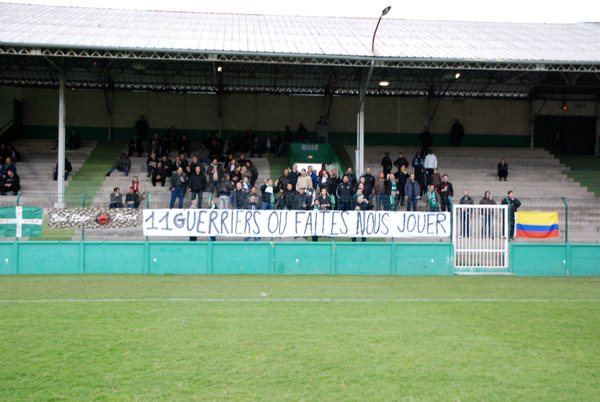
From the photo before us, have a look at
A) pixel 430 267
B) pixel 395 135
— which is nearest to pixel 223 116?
pixel 395 135

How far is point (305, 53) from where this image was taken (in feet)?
75.8

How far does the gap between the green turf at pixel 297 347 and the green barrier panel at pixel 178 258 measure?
3.32m

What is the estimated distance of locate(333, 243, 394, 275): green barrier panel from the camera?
54.5 feet

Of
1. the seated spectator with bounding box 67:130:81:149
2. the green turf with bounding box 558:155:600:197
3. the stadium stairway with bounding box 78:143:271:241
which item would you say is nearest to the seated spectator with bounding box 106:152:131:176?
the stadium stairway with bounding box 78:143:271:241

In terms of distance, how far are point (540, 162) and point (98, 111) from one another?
27.3 meters

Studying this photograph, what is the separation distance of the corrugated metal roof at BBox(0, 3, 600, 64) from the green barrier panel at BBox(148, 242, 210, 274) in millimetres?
9895

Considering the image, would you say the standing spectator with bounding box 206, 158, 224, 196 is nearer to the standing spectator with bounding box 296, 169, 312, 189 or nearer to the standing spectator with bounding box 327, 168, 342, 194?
the standing spectator with bounding box 296, 169, 312, 189

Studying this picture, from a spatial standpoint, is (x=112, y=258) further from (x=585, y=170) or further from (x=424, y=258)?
(x=585, y=170)

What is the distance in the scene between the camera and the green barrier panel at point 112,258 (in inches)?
633

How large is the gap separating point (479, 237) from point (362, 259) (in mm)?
3579

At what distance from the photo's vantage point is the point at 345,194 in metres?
20.7

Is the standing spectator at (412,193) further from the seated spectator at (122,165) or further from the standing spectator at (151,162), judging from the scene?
the seated spectator at (122,165)

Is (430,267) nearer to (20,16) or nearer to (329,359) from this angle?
(329,359)

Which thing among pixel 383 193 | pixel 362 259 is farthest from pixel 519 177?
pixel 362 259
